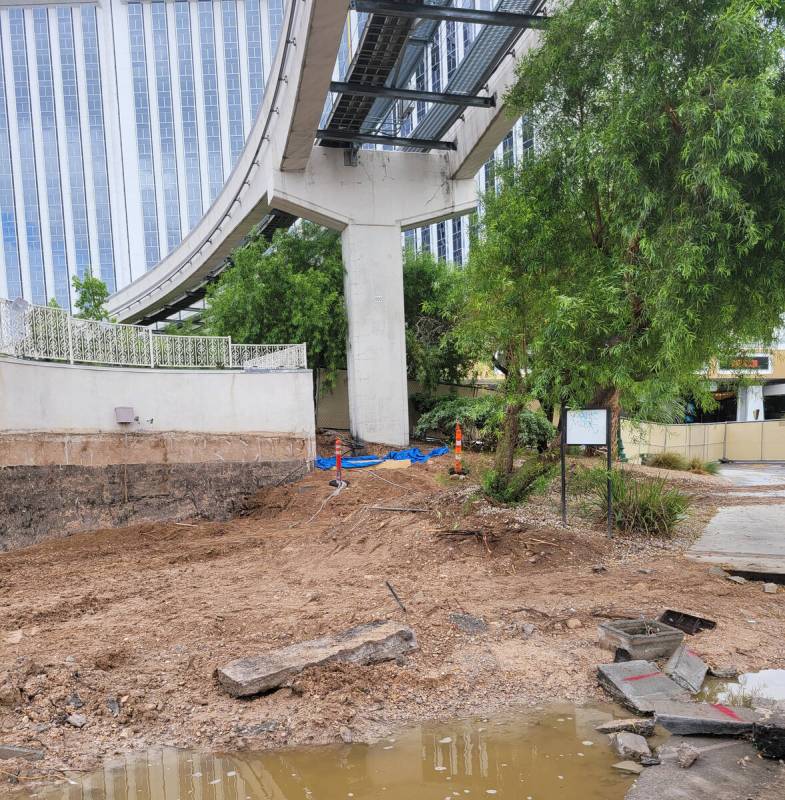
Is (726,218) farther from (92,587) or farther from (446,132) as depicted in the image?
(446,132)

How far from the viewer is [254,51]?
65250mm

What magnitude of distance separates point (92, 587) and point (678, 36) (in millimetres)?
9098

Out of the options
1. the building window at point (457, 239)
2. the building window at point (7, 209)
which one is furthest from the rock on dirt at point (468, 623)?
the building window at point (7, 209)

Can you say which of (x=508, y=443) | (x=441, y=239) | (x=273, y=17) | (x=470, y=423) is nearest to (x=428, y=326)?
(x=470, y=423)

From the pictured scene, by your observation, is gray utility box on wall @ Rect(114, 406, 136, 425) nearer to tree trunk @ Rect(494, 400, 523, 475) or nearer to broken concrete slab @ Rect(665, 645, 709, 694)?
tree trunk @ Rect(494, 400, 523, 475)

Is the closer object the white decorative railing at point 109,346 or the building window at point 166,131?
the white decorative railing at point 109,346

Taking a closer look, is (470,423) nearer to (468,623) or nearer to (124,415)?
(124,415)

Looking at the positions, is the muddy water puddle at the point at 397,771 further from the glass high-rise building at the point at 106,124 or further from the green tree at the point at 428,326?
the glass high-rise building at the point at 106,124

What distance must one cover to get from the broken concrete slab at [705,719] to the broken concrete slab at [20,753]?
12.9 feet

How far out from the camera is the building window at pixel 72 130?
63562 mm

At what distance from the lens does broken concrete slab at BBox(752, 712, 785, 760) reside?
144 inches

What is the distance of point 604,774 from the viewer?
375 cm

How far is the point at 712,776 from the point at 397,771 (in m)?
1.77

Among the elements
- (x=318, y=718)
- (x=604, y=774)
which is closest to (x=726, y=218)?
(x=604, y=774)
